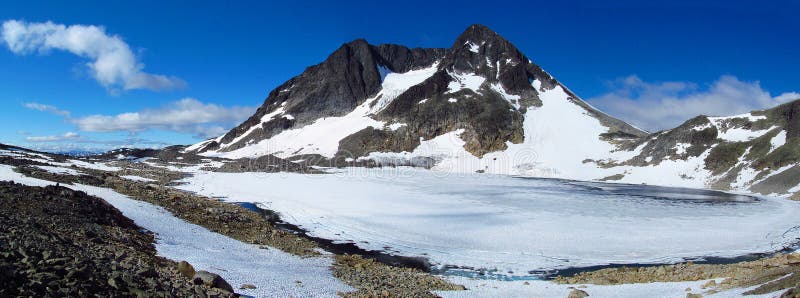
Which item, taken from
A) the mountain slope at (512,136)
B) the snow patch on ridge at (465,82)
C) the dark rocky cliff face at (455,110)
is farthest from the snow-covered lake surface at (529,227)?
the snow patch on ridge at (465,82)

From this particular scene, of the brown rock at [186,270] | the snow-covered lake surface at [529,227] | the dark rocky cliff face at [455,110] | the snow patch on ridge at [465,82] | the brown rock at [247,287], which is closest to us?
the brown rock at [186,270]

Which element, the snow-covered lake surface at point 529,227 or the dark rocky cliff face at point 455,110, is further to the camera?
the dark rocky cliff face at point 455,110

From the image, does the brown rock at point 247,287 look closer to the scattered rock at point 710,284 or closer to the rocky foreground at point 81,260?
the rocky foreground at point 81,260

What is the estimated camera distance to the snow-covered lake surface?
913 inches

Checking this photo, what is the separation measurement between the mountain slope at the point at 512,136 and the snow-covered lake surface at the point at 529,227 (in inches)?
1516

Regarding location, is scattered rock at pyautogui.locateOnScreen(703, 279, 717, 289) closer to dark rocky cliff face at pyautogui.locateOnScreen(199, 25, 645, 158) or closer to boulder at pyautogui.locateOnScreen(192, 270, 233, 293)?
boulder at pyautogui.locateOnScreen(192, 270, 233, 293)

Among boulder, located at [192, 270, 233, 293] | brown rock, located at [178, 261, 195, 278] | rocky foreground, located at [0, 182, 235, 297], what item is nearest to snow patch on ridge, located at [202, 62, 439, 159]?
rocky foreground, located at [0, 182, 235, 297]

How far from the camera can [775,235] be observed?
97.2ft

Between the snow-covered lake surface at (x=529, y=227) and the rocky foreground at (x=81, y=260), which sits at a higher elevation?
the rocky foreground at (x=81, y=260)

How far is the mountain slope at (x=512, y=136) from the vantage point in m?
87.1

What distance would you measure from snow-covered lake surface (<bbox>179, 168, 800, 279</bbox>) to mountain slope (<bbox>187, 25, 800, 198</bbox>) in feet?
126

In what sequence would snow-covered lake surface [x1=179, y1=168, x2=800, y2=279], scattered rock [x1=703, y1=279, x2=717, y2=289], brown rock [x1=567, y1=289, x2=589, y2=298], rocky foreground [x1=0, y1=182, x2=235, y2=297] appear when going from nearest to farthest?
rocky foreground [x1=0, y1=182, x2=235, y2=297]
scattered rock [x1=703, y1=279, x2=717, y2=289]
brown rock [x1=567, y1=289, x2=589, y2=298]
snow-covered lake surface [x1=179, y1=168, x2=800, y2=279]

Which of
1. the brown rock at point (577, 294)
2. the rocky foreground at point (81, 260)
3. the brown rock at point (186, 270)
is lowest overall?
the brown rock at point (577, 294)

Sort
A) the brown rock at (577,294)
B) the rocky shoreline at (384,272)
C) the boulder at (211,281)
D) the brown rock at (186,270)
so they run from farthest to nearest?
1. the brown rock at (577,294)
2. the brown rock at (186,270)
3. the boulder at (211,281)
4. the rocky shoreline at (384,272)
